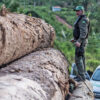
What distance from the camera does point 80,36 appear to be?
6934 millimetres

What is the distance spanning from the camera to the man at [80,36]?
6930 mm

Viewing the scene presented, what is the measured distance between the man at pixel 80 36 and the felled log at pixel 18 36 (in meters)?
0.71

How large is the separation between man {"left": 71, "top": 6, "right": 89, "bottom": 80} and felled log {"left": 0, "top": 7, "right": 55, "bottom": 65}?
713 mm

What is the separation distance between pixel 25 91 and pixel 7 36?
1.08 m

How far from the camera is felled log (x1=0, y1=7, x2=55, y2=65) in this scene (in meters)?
4.25

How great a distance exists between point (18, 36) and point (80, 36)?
7.81ft

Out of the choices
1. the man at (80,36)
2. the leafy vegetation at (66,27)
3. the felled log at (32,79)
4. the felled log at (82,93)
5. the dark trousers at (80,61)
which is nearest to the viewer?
the felled log at (32,79)

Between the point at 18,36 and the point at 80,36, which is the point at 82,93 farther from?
the point at 18,36

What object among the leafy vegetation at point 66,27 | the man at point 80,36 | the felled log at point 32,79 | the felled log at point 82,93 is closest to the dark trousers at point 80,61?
the man at point 80,36

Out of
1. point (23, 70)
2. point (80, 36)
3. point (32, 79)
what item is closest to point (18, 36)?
point (23, 70)

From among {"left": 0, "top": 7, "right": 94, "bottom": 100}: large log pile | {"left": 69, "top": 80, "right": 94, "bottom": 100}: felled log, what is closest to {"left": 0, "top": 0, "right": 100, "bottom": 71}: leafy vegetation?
{"left": 69, "top": 80, "right": 94, "bottom": 100}: felled log

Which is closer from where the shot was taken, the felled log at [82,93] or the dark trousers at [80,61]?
the felled log at [82,93]

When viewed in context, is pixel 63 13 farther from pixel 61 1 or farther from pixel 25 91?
pixel 25 91

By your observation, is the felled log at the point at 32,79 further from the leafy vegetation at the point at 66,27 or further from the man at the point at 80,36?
the leafy vegetation at the point at 66,27
